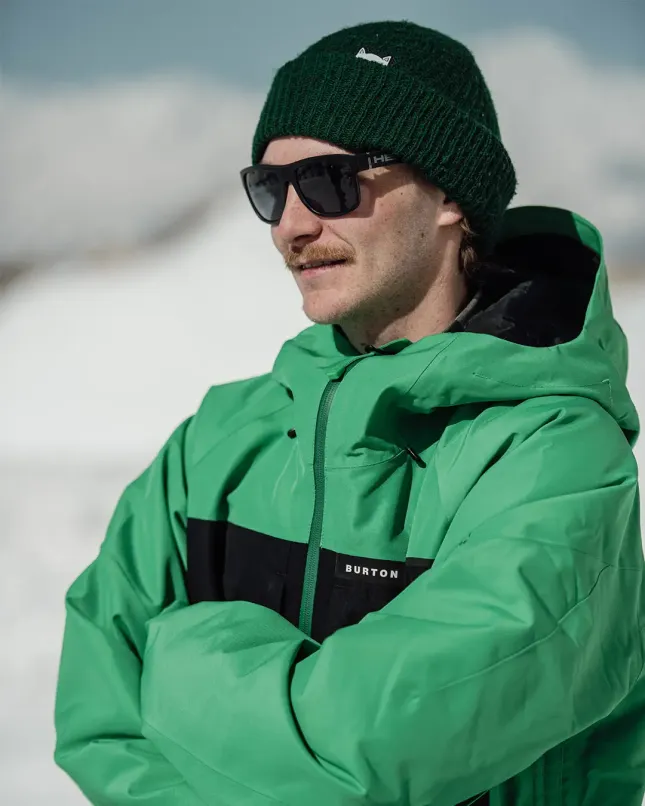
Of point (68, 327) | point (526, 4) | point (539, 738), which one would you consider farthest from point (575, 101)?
point (539, 738)

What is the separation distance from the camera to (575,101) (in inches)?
150

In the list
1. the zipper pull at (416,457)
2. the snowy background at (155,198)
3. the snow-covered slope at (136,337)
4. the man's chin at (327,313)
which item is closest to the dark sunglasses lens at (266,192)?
the man's chin at (327,313)

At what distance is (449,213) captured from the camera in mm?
1336

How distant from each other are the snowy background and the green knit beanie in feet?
6.12

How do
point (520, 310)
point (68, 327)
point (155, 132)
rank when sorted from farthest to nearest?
point (155, 132) → point (68, 327) → point (520, 310)

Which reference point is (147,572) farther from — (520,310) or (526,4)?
(526,4)

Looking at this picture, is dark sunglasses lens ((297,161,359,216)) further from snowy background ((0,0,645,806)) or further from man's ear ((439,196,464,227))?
snowy background ((0,0,645,806))

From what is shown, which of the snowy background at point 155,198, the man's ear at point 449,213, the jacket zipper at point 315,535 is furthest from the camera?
the snowy background at point 155,198

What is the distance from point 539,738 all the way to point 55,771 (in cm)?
168

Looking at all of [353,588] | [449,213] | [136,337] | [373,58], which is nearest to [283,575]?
[353,588]

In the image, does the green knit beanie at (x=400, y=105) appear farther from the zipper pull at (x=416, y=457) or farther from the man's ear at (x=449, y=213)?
the zipper pull at (x=416, y=457)

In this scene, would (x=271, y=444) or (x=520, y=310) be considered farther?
(x=271, y=444)

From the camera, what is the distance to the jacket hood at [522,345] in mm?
1110

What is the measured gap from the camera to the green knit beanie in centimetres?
125
